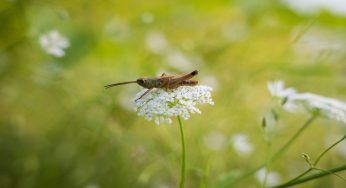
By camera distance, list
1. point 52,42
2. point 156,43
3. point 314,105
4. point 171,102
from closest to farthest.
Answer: point 171,102 < point 314,105 < point 52,42 < point 156,43

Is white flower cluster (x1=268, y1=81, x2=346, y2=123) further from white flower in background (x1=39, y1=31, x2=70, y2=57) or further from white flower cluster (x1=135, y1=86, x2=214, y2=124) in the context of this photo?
white flower in background (x1=39, y1=31, x2=70, y2=57)

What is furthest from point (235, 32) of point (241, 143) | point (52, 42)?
point (52, 42)

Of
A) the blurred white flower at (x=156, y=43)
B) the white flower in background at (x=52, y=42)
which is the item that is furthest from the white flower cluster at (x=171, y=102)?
the blurred white flower at (x=156, y=43)

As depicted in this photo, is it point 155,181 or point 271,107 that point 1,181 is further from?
point 271,107

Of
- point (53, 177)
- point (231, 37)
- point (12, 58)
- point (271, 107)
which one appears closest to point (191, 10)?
point (231, 37)

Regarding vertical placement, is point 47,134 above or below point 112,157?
above

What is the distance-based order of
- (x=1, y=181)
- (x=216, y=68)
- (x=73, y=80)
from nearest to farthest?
(x=1, y=181)
(x=73, y=80)
(x=216, y=68)

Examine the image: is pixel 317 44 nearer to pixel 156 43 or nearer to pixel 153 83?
pixel 156 43
